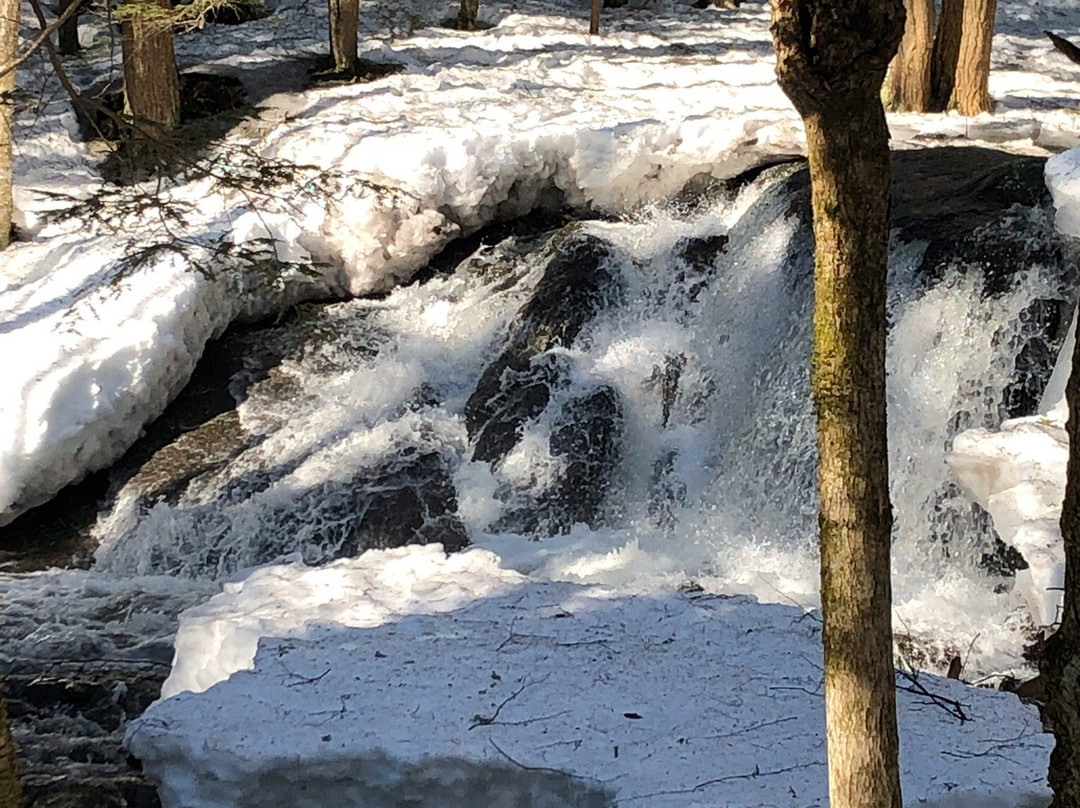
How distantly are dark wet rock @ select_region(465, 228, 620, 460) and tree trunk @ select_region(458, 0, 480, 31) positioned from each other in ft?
20.0

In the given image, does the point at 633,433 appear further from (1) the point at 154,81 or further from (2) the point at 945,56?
(1) the point at 154,81

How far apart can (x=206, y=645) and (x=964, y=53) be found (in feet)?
27.5

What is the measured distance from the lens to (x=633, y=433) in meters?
7.30

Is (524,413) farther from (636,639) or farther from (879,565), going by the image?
(879,565)

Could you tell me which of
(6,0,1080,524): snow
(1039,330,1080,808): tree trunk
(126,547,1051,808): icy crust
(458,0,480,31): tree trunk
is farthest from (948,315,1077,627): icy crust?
(458,0,480,31): tree trunk

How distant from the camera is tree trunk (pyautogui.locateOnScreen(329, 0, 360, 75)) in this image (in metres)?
11.8

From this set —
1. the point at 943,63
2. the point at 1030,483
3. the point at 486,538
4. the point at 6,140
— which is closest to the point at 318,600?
the point at 486,538

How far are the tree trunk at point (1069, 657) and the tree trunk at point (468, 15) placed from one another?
12.2m

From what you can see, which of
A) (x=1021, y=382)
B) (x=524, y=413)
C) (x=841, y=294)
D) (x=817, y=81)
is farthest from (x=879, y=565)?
(x=524, y=413)

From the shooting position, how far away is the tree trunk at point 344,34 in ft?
38.6

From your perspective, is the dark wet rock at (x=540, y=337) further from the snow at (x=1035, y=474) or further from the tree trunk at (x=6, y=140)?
the tree trunk at (x=6, y=140)

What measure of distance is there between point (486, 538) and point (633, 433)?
1.25m

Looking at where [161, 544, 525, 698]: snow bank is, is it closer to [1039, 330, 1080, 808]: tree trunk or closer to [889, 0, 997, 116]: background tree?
[1039, 330, 1080, 808]: tree trunk

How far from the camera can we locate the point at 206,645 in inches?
184
